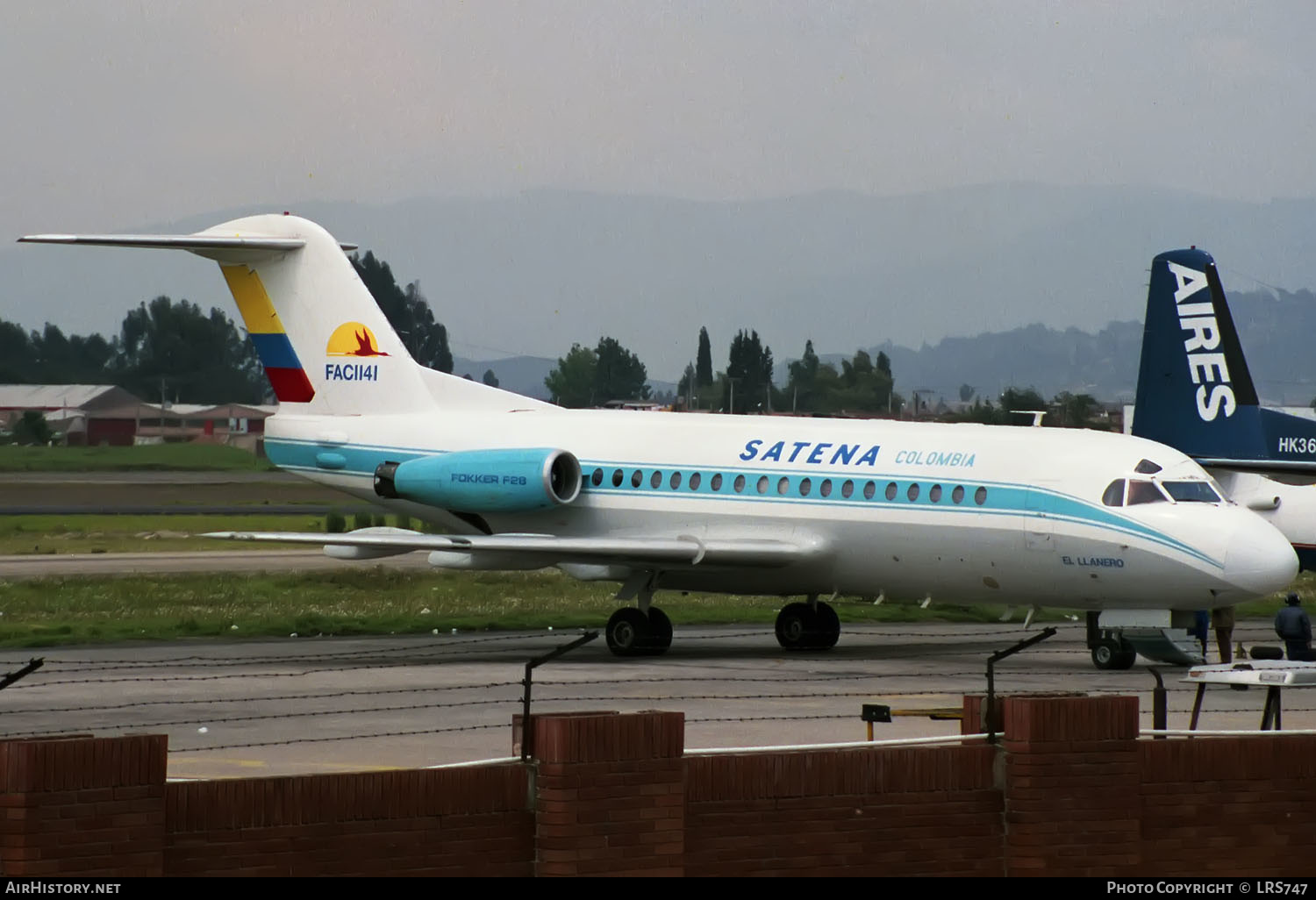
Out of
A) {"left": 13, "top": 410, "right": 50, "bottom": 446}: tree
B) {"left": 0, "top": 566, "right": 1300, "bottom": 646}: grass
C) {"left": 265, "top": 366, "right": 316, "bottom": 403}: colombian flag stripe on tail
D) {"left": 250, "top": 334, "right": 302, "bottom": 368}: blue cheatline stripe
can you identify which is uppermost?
{"left": 250, "top": 334, "right": 302, "bottom": 368}: blue cheatline stripe

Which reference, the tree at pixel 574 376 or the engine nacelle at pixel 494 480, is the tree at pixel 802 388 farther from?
the engine nacelle at pixel 494 480

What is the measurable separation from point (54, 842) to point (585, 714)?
2817 millimetres

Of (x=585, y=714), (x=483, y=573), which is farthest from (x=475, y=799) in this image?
(x=483, y=573)

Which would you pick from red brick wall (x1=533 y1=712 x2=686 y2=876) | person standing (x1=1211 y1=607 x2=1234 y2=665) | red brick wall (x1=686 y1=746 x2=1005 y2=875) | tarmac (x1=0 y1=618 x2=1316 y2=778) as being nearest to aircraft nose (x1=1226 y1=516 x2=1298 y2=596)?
tarmac (x1=0 y1=618 x2=1316 y2=778)

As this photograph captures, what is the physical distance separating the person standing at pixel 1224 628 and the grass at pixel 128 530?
2327 cm

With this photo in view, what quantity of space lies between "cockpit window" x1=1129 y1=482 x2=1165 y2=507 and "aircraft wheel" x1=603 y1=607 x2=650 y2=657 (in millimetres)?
6250

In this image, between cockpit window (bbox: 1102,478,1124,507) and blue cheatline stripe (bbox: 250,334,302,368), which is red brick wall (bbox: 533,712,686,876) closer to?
cockpit window (bbox: 1102,478,1124,507)

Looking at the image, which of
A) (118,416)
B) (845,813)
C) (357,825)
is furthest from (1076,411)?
(357,825)

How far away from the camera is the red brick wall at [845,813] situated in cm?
1114

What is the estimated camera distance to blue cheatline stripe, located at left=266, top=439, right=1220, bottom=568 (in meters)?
22.3

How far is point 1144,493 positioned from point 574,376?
80.4 m

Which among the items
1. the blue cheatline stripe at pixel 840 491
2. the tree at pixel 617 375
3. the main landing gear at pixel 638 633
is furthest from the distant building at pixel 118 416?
the main landing gear at pixel 638 633

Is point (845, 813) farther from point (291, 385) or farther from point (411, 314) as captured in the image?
point (411, 314)
